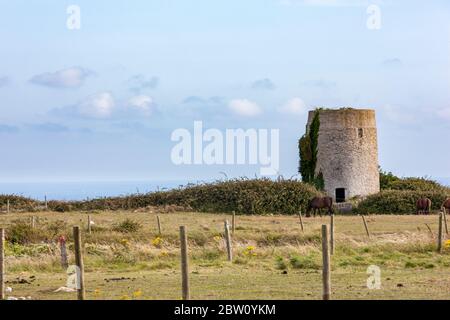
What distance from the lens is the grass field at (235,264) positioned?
918 inches

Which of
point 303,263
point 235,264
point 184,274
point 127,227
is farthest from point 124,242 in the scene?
point 184,274

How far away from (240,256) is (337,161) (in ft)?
125

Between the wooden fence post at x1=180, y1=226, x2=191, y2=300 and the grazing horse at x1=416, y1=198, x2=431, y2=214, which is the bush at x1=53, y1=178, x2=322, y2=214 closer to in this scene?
the grazing horse at x1=416, y1=198, x2=431, y2=214

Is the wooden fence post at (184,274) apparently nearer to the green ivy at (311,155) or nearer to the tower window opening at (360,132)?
the green ivy at (311,155)

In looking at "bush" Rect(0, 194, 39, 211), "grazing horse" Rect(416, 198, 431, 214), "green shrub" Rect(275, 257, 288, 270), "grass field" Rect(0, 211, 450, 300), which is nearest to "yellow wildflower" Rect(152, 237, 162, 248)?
"grass field" Rect(0, 211, 450, 300)

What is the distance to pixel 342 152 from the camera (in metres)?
70.4

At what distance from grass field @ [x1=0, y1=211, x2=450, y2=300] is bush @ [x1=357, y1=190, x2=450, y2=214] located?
18126 millimetres

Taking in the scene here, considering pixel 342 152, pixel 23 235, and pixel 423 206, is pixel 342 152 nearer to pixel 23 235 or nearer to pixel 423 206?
pixel 423 206

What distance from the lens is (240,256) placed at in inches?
1307

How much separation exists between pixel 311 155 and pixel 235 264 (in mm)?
41160

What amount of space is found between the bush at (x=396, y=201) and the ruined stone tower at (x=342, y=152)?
11.7ft

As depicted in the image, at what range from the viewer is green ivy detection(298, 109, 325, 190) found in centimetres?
7125

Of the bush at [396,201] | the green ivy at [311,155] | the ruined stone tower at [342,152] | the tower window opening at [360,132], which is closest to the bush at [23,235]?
the bush at [396,201]
